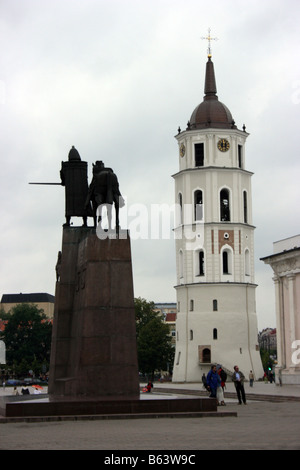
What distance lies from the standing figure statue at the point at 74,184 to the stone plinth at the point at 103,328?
2347 mm

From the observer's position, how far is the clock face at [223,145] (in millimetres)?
74938

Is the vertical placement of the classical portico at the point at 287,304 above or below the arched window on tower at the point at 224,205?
below

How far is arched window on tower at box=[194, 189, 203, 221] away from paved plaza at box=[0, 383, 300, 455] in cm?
5268

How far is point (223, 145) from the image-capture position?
75.1 m

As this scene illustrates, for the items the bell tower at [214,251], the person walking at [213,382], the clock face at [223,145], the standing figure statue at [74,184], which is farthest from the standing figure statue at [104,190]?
the clock face at [223,145]

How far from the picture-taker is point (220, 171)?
74188mm

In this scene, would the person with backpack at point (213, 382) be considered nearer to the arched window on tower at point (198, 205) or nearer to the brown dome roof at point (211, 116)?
the arched window on tower at point (198, 205)

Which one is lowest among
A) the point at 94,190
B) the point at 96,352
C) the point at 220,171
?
the point at 96,352

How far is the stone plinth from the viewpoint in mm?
21703

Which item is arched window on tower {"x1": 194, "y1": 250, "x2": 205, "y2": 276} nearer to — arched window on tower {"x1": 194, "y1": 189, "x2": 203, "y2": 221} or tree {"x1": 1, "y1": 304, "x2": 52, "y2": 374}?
arched window on tower {"x1": 194, "y1": 189, "x2": 203, "y2": 221}

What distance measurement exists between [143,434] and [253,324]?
58039 mm

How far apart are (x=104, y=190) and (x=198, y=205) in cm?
5039

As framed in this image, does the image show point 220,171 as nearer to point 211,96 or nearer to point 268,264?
point 211,96
